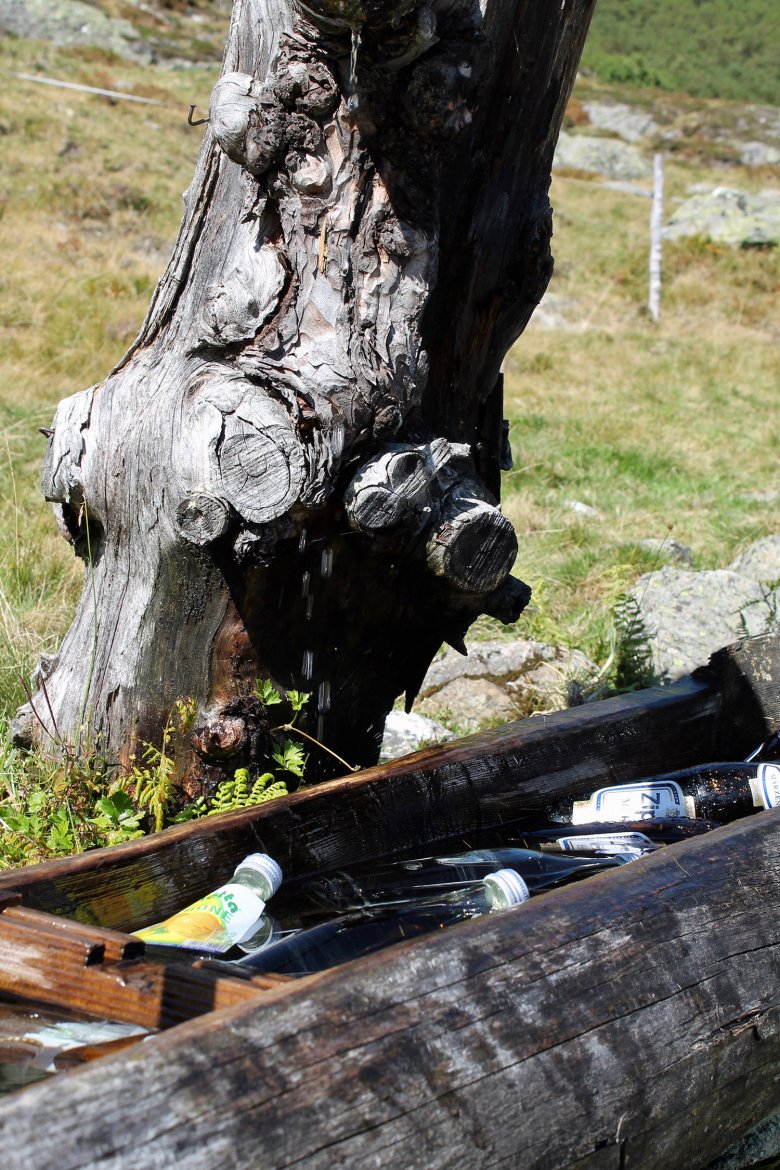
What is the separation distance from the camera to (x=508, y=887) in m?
1.94

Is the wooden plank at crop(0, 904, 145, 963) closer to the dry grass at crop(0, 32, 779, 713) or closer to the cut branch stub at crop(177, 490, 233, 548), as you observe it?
the cut branch stub at crop(177, 490, 233, 548)

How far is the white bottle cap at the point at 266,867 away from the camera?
6.70 feet

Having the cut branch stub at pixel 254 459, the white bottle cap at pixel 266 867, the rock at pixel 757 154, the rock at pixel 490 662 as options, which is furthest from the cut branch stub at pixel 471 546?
the rock at pixel 757 154

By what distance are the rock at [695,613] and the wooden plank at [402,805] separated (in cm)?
112

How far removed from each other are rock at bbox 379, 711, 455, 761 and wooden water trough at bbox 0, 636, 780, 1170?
1382 millimetres

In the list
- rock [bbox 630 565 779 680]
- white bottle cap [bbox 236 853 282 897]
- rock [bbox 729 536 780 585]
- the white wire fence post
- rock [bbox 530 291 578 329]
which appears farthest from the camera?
the white wire fence post

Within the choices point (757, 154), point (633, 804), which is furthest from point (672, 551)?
point (757, 154)

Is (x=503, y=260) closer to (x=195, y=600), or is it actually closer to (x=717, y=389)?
(x=195, y=600)

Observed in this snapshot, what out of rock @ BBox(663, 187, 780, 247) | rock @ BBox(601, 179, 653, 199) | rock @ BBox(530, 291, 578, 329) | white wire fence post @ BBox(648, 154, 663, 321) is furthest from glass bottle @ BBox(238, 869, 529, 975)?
rock @ BBox(601, 179, 653, 199)

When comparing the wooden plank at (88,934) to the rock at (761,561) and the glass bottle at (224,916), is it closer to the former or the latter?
the glass bottle at (224,916)

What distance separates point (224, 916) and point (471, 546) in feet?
3.10

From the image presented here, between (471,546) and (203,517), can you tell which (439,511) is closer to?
(471,546)

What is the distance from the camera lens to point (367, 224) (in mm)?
2180

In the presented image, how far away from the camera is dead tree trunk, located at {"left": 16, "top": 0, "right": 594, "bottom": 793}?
6.89 ft
